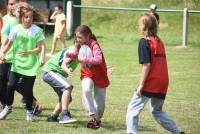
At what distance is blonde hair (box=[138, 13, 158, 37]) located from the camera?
8312 millimetres

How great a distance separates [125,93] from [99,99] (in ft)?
13.0

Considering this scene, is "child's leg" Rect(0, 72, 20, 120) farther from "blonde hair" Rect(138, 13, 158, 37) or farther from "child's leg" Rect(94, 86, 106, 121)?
"blonde hair" Rect(138, 13, 158, 37)

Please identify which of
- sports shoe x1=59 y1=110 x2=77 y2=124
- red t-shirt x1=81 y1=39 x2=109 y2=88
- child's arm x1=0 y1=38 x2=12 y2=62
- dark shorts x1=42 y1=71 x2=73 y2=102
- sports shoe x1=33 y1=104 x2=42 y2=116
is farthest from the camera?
sports shoe x1=33 y1=104 x2=42 y2=116

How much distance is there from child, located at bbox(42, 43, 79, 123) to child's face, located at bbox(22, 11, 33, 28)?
25.6 inches

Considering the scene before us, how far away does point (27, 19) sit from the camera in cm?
984

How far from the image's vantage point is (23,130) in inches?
362

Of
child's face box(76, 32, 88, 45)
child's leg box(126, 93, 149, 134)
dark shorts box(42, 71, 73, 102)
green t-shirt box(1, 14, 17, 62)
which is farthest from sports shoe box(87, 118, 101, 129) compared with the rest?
green t-shirt box(1, 14, 17, 62)

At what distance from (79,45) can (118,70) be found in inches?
324

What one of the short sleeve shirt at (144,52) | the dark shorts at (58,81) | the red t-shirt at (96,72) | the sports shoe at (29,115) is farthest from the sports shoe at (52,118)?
the short sleeve shirt at (144,52)

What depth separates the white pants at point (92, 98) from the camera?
930cm

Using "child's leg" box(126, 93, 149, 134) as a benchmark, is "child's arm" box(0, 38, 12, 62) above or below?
above

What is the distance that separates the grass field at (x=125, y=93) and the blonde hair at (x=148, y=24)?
162cm

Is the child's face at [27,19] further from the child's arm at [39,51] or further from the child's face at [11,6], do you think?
the child's face at [11,6]

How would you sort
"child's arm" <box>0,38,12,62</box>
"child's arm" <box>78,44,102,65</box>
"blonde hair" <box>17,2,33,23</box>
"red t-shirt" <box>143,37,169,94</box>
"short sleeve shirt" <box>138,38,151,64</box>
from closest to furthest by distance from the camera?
"short sleeve shirt" <box>138,38,151,64</box>
"red t-shirt" <box>143,37,169,94</box>
"child's arm" <box>78,44,102,65</box>
"blonde hair" <box>17,2,33,23</box>
"child's arm" <box>0,38,12,62</box>
